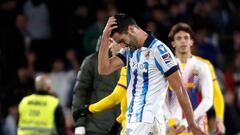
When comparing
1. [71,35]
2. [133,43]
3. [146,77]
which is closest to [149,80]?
[146,77]

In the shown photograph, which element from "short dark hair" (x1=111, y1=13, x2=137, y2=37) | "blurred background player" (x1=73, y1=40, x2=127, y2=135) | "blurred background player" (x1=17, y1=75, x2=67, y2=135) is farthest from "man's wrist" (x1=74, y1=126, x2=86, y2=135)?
Result: "blurred background player" (x1=17, y1=75, x2=67, y2=135)

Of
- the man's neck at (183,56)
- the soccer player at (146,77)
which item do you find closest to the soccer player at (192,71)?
the man's neck at (183,56)

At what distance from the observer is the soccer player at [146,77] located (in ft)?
28.3

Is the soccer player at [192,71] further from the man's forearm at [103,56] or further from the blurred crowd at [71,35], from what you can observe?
the blurred crowd at [71,35]

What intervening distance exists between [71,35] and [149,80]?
844 centimetres

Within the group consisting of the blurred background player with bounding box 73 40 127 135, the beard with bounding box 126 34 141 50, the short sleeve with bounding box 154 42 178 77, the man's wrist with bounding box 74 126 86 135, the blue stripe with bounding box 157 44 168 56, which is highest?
the beard with bounding box 126 34 141 50

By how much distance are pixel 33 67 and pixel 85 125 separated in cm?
643

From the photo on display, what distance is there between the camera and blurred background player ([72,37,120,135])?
421 inches

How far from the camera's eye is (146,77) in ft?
28.8

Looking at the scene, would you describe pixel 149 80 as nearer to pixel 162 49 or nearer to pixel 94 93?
pixel 162 49

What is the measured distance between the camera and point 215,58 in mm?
16703

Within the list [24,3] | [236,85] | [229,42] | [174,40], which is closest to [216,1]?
[229,42]

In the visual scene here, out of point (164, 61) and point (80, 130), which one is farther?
point (80, 130)

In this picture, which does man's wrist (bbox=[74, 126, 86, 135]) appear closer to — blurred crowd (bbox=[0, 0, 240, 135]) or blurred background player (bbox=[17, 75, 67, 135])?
blurred background player (bbox=[17, 75, 67, 135])
